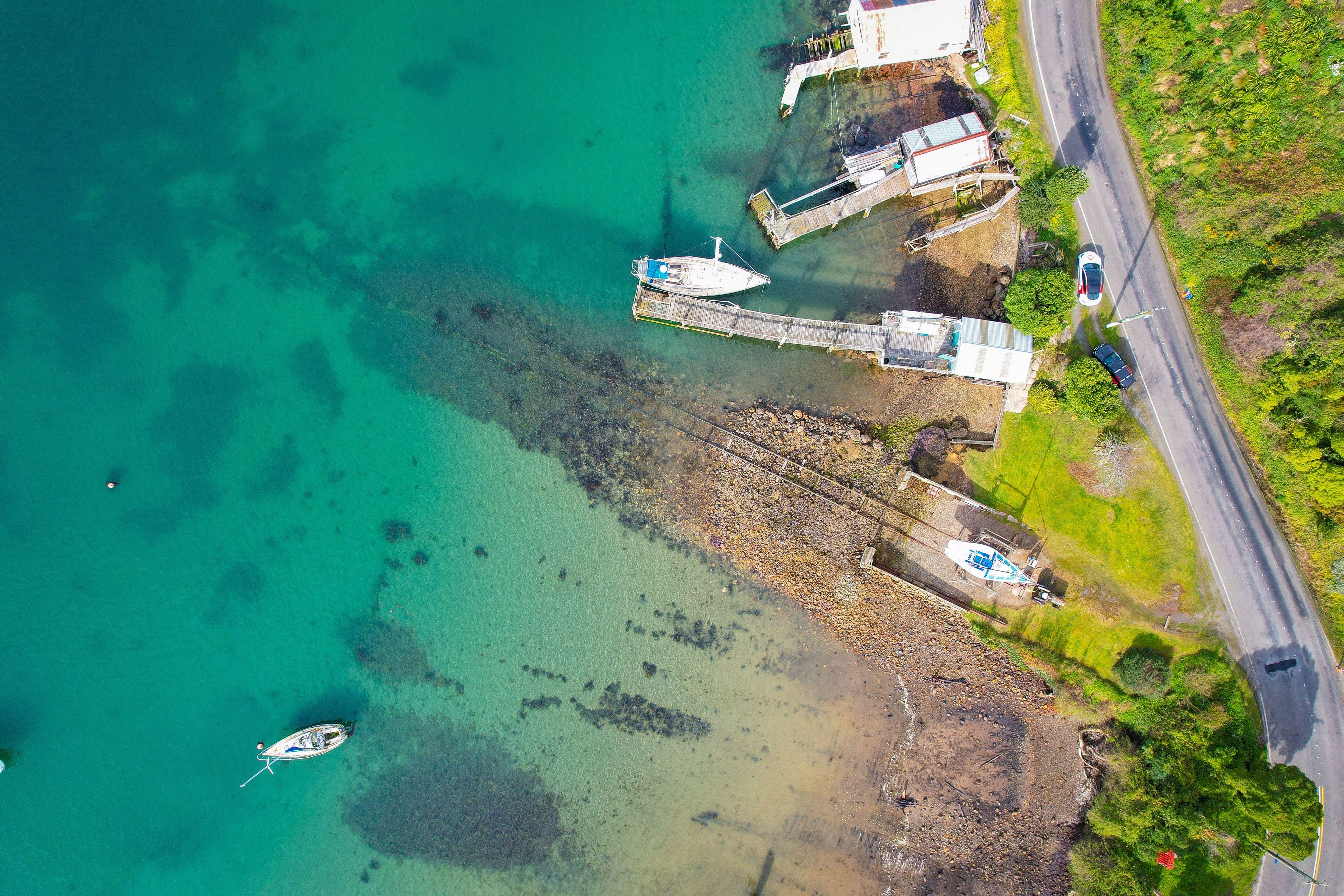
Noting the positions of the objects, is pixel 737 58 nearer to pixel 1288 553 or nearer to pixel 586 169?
pixel 586 169

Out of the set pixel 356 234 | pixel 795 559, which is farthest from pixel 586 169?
pixel 795 559

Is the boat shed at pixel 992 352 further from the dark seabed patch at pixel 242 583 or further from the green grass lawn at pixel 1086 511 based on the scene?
the dark seabed patch at pixel 242 583

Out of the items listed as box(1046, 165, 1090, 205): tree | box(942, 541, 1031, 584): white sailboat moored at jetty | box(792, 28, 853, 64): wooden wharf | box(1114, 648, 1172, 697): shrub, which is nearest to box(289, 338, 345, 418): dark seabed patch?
box(792, 28, 853, 64): wooden wharf

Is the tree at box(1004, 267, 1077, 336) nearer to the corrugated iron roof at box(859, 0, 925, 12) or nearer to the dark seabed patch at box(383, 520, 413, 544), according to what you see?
the corrugated iron roof at box(859, 0, 925, 12)

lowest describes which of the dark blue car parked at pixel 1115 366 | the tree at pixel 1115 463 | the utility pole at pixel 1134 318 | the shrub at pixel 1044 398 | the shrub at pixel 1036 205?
the tree at pixel 1115 463

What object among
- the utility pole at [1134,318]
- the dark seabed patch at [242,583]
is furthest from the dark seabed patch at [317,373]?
the utility pole at [1134,318]

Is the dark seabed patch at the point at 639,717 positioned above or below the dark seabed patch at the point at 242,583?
below

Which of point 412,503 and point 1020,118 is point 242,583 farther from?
point 1020,118
